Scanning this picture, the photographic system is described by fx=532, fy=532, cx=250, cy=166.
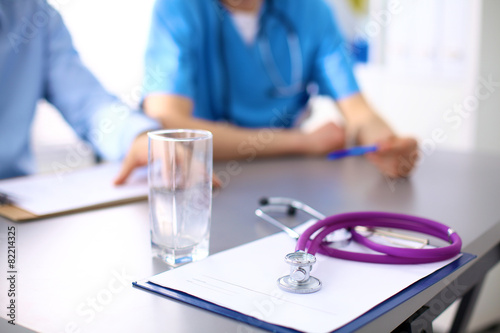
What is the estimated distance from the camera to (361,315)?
45 cm

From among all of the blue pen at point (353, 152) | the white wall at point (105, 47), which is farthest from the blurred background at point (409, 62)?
the blue pen at point (353, 152)

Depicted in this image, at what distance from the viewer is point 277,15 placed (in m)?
1.54

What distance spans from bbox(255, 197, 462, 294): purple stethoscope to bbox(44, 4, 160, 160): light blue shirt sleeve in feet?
1.89

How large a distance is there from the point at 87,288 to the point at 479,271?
450 millimetres

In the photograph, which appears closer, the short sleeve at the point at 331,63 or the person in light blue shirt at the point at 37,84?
the person in light blue shirt at the point at 37,84

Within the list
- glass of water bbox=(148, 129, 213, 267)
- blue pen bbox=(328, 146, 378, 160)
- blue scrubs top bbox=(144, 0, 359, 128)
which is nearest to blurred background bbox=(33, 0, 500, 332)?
blue scrubs top bbox=(144, 0, 359, 128)

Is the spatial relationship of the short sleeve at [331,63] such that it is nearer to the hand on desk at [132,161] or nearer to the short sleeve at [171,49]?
the short sleeve at [171,49]

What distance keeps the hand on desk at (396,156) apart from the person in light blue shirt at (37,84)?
56cm

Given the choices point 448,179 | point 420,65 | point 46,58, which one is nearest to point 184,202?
point 448,179

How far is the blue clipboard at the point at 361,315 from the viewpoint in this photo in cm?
43

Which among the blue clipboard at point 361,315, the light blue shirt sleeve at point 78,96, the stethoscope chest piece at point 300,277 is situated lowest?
the blue clipboard at point 361,315

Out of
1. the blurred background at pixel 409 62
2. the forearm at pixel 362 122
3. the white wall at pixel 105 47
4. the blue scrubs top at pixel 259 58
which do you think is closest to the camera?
the forearm at pixel 362 122

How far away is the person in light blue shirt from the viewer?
1227 millimetres

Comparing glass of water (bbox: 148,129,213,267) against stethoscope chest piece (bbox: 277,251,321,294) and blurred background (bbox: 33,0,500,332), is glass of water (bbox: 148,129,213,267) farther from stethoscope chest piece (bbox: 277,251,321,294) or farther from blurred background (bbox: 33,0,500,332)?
blurred background (bbox: 33,0,500,332)
